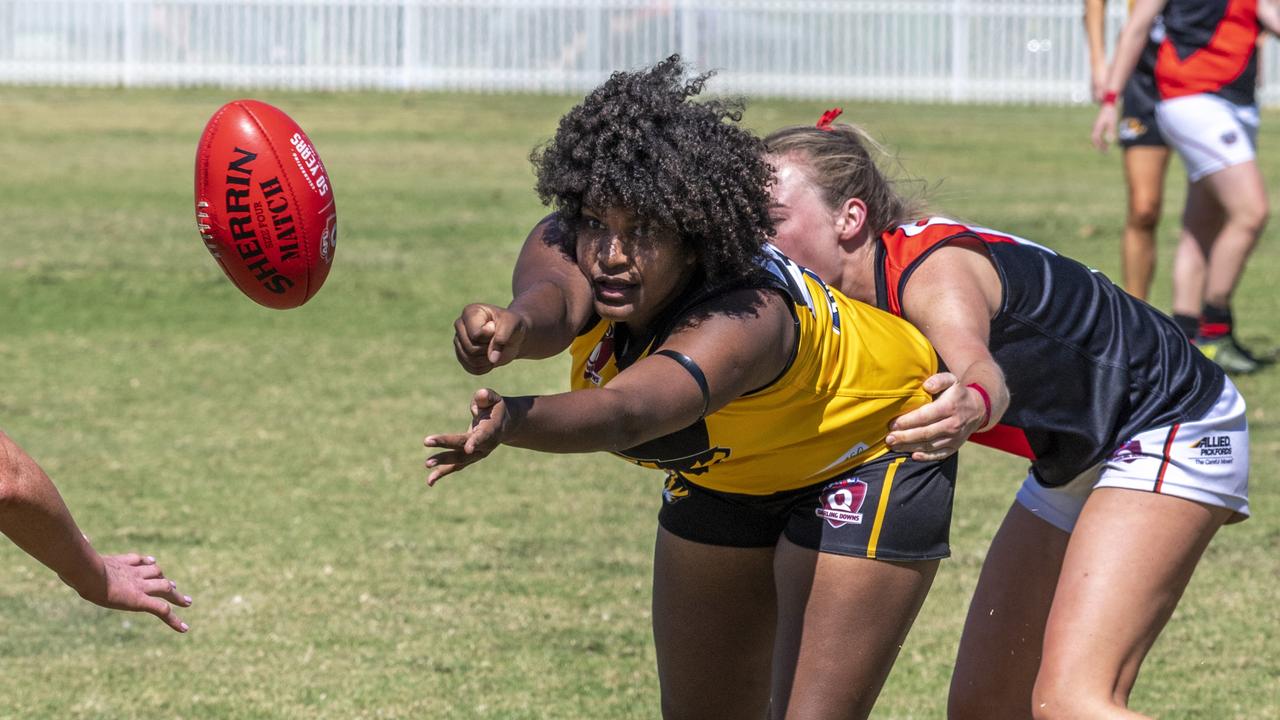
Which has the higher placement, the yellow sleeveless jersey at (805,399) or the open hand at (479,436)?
the open hand at (479,436)

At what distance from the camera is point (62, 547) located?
138 inches

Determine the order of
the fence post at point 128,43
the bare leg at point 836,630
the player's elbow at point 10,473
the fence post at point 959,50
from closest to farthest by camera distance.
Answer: the player's elbow at point 10,473 < the bare leg at point 836,630 < the fence post at point 128,43 < the fence post at point 959,50

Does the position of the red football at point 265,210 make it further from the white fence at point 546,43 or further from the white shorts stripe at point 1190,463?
the white fence at point 546,43

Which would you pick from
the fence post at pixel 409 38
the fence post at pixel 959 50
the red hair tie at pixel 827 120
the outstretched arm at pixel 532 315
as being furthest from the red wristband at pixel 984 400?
the fence post at pixel 959 50

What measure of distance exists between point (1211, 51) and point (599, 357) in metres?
6.75

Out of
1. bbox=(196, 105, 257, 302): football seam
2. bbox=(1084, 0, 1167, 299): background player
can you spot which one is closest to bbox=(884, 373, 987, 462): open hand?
bbox=(196, 105, 257, 302): football seam

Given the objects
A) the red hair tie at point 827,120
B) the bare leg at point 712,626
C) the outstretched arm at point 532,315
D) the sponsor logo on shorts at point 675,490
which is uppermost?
the red hair tie at point 827,120

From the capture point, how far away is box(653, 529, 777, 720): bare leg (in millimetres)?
4004

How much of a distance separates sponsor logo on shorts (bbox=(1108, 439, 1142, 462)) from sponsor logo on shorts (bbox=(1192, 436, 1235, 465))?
131mm

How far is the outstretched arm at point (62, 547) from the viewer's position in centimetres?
336

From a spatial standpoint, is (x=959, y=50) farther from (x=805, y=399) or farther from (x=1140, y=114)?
(x=805, y=399)

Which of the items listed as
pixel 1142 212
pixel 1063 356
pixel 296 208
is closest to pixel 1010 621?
pixel 1063 356

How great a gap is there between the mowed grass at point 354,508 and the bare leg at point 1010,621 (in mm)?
506

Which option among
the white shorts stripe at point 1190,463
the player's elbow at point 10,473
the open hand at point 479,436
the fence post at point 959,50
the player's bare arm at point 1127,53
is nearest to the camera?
the open hand at point 479,436
